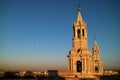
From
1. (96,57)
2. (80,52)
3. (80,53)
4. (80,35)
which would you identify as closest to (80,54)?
(80,53)

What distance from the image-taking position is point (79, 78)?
3888cm

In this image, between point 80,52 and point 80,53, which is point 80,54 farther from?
point 80,52

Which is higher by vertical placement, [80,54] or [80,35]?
[80,35]

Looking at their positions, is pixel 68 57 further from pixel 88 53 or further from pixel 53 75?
pixel 53 75

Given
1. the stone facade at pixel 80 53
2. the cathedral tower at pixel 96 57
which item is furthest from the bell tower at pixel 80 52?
the cathedral tower at pixel 96 57

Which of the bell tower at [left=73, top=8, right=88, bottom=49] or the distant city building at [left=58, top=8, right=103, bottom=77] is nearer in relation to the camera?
the distant city building at [left=58, top=8, right=103, bottom=77]

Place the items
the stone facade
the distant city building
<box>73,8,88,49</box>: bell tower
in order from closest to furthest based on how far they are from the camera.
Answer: the distant city building → the stone facade → <box>73,8,88,49</box>: bell tower

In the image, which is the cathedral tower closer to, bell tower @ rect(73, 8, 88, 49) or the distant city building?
the distant city building

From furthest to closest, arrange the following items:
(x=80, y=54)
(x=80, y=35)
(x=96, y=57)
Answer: (x=96, y=57)
(x=80, y=35)
(x=80, y=54)

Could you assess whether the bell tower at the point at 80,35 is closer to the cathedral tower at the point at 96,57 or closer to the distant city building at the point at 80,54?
the distant city building at the point at 80,54

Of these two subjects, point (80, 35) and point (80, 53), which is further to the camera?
point (80, 35)

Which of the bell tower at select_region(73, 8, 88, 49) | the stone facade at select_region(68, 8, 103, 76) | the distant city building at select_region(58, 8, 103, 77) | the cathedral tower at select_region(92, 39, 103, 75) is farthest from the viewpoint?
the cathedral tower at select_region(92, 39, 103, 75)

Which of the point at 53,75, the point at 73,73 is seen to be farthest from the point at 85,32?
the point at 53,75

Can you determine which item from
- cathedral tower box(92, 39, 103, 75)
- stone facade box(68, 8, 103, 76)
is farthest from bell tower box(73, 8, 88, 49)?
cathedral tower box(92, 39, 103, 75)
